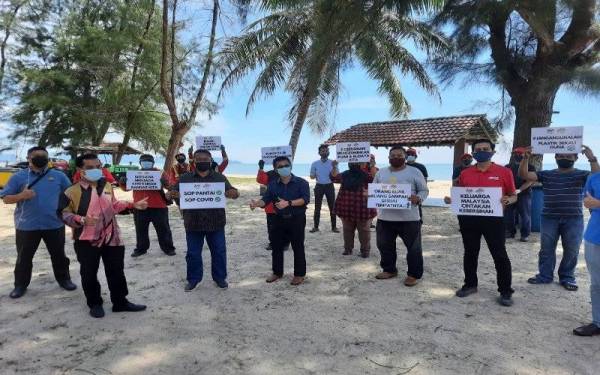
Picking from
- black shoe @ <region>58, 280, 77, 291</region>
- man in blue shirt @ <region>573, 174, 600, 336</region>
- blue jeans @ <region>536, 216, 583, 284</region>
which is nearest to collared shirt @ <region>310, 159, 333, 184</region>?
blue jeans @ <region>536, 216, 583, 284</region>

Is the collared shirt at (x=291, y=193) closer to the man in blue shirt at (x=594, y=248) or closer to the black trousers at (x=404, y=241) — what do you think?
the black trousers at (x=404, y=241)

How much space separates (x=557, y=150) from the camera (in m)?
4.75

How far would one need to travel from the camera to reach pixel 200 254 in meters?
4.89

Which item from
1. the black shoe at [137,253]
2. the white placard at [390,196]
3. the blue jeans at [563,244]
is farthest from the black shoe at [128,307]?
the blue jeans at [563,244]

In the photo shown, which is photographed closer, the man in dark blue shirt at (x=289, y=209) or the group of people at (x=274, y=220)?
the group of people at (x=274, y=220)

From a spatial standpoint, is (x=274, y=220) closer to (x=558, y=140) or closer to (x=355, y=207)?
(x=355, y=207)

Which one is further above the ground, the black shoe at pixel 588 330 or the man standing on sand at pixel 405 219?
the man standing on sand at pixel 405 219

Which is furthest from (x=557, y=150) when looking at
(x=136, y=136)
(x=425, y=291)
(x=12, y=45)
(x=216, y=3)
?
(x=12, y=45)

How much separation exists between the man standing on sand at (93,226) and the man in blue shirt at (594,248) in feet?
13.3

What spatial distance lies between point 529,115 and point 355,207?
4.92 m

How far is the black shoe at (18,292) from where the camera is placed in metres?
4.65

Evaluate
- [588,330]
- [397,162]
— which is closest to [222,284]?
[397,162]

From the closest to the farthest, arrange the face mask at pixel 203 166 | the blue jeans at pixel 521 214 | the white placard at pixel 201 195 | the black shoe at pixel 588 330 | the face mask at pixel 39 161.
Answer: the black shoe at pixel 588 330
the face mask at pixel 39 161
the white placard at pixel 201 195
the face mask at pixel 203 166
the blue jeans at pixel 521 214

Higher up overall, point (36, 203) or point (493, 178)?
point (493, 178)
